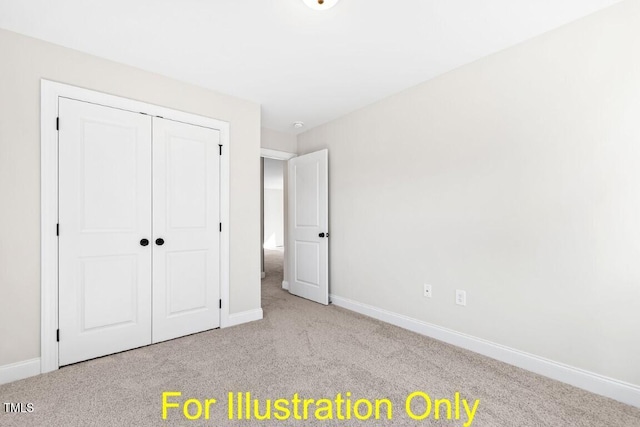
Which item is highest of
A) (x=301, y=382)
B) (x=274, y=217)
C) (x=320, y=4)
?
(x=320, y=4)

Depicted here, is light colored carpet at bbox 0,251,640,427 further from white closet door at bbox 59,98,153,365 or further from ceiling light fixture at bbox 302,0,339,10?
ceiling light fixture at bbox 302,0,339,10

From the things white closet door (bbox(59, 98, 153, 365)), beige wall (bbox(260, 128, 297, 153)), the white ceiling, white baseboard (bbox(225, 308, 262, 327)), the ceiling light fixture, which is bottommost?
white baseboard (bbox(225, 308, 262, 327))

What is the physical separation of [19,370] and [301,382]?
196 centimetres

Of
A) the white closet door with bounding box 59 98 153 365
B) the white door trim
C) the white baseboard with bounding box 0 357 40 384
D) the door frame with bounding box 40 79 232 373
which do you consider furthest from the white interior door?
the white baseboard with bounding box 0 357 40 384

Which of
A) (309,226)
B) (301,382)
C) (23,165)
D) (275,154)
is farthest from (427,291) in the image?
(23,165)

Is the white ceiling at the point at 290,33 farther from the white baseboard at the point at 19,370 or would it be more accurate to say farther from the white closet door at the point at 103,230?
the white baseboard at the point at 19,370

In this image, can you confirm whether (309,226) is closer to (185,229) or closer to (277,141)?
(277,141)

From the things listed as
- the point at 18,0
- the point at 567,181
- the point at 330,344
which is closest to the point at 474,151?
the point at 567,181

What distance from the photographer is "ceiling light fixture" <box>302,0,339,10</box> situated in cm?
175

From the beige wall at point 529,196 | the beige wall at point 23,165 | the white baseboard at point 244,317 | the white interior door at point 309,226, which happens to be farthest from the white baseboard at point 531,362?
the beige wall at point 23,165

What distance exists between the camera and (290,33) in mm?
2113

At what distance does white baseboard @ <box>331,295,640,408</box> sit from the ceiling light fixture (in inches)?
106

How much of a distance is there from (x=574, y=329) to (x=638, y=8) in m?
2.03

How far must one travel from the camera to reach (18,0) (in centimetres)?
177
